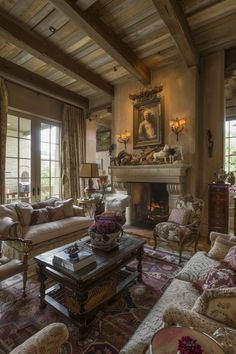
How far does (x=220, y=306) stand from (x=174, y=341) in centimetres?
39

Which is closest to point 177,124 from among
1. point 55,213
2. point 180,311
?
point 55,213

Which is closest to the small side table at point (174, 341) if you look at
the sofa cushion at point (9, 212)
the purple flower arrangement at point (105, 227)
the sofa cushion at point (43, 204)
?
the purple flower arrangement at point (105, 227)

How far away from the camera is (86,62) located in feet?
13.8

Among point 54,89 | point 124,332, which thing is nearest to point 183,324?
point 124,332

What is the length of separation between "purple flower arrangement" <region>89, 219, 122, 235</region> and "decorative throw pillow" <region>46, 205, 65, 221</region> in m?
1.76

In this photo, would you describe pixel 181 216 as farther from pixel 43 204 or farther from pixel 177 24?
pixel 177 24

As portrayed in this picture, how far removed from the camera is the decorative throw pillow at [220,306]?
41.9 inches

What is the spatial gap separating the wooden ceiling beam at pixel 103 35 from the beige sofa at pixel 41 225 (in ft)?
9.27

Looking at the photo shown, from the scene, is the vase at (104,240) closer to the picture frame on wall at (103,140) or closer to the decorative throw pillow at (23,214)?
the decorative throw pillow at (23,214)

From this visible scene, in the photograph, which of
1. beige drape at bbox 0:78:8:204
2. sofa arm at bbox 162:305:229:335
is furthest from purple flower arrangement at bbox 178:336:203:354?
beige drape at bbox 0:78:8:204

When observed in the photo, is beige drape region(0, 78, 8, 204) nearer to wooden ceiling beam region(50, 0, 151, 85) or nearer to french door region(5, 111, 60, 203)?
french door region(5, 111, 60, 203)

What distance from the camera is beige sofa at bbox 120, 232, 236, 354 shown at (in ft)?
3.43

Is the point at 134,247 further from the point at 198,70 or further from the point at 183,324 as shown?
the point at 198,70

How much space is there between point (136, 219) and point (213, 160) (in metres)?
2.24
